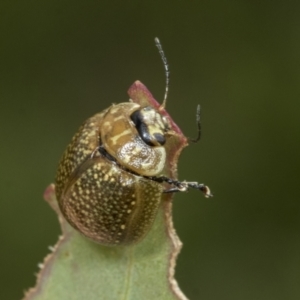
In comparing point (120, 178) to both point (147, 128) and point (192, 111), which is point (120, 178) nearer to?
point (147, 128)

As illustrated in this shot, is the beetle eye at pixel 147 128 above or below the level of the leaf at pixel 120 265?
above

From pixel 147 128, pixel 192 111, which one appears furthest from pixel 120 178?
pixel 192 111

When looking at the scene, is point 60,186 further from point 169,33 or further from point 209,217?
point 169,33

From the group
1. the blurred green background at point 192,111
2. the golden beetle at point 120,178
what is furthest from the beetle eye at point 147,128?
the blurred green background at point 192,111

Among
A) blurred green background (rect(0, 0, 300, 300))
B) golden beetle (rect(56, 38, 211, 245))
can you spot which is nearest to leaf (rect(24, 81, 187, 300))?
golden beetle (rect(56, 38, 211, 245))

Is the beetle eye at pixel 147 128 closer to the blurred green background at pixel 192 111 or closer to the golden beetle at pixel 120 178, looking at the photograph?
the golden beetle at pixel 120 178

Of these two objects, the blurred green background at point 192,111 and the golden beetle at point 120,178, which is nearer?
the golden beetle at point 120,178

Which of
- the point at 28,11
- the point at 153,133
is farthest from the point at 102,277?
the point at 28,11
